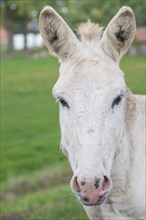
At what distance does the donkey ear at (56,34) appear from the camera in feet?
12.6

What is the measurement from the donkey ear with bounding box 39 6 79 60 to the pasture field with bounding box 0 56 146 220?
329 centimetres

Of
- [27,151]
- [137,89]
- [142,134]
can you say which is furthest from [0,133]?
[142,134]

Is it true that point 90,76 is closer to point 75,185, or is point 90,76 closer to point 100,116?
point 100,116

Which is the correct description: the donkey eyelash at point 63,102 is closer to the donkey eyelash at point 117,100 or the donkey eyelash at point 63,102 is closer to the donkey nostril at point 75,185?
the donkey eyelash at point 117,100

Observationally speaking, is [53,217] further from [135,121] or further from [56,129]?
[56,129]

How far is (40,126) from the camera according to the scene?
1387 centimetres

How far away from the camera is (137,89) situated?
24.5 ft

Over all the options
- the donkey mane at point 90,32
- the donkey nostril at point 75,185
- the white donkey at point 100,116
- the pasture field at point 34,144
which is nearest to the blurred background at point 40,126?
the pasture field at point 34,144

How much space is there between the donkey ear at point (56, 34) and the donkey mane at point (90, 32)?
0.09m

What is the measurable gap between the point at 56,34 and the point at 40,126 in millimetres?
10048

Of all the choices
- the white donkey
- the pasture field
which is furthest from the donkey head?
the pasture field

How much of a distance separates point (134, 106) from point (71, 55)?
0.75 metres

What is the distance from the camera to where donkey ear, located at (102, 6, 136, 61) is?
3814 millimetres

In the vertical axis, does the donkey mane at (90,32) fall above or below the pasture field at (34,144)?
above
